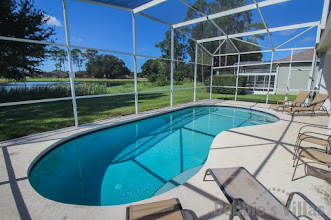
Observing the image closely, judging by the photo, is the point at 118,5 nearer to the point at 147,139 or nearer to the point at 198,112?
the point at 147,139

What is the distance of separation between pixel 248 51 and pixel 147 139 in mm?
8130

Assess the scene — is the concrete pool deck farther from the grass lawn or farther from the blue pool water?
the grass lawn

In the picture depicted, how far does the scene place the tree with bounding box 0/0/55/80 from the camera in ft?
27.7

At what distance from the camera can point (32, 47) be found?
904cm

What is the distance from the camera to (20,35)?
9.26m

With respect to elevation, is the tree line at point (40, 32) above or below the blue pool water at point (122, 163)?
above

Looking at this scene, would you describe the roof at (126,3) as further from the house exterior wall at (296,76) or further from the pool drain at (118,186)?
the house exterior wall at (296,76)

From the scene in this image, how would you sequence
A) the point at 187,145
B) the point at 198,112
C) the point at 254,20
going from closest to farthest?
1. the point at 187,145
2. the point at 254,20
3. the point at 198,112

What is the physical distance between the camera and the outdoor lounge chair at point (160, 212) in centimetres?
151

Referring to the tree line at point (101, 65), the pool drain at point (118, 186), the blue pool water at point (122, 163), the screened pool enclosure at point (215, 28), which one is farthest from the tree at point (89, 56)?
the pool drain at point (118, 186)

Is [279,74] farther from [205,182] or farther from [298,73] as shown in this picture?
[205,182]

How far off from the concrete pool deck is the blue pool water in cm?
42

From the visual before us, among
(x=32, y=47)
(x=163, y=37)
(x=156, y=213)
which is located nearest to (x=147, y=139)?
(x=156, y=213)

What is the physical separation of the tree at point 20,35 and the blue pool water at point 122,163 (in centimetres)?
762
